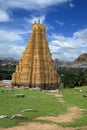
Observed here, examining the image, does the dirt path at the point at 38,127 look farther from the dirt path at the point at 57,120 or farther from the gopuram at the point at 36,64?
the gopuram at the point at 36,64

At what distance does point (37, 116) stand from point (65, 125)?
11.2 feet

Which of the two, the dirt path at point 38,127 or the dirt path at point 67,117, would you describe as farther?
the dirt path at point 67,117

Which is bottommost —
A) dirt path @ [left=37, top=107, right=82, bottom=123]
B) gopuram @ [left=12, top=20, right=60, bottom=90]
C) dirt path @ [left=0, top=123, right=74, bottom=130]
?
dirt path @ [left=0, top=123, right=74, bottom=130]

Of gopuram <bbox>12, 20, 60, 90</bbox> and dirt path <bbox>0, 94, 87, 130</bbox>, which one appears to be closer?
dirt path <bbox>0, 94, 87, 130</bbox>

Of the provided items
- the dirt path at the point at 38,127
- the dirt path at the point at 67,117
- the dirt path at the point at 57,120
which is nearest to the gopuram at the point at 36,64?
the dirt path at the point at 57,120

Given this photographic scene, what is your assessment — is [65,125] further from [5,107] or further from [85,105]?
→ [85,105]

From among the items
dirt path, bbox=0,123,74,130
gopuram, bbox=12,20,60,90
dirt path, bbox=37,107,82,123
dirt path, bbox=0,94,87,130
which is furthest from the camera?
gopuram, bbox=12,20,60,90

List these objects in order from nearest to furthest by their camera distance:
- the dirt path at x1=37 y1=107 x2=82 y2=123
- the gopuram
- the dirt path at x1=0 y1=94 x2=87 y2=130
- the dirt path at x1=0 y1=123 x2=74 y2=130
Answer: the dirt path at x1=0 y1=123 x2=74 y2=130
the dirt path at x1=0 y1=94 x2=87 y2=130
the dirt path at x1=37 y1=107 x2=82 y2=123
the gopuram

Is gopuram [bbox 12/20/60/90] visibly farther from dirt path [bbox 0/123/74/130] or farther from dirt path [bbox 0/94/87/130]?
dirt path [bbox 0/123/74/130]

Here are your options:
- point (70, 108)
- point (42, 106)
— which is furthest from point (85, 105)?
point (42, 106)

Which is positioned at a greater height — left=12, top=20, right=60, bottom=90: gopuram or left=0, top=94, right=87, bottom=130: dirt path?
left=12, top=20, right=60, bottom=90: gopuram

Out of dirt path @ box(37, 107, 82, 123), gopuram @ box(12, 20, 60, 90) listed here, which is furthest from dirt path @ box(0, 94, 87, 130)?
gopuram @ box(12, 20, 60, 90)

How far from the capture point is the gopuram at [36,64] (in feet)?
185

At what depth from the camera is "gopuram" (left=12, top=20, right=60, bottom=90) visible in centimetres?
5631
